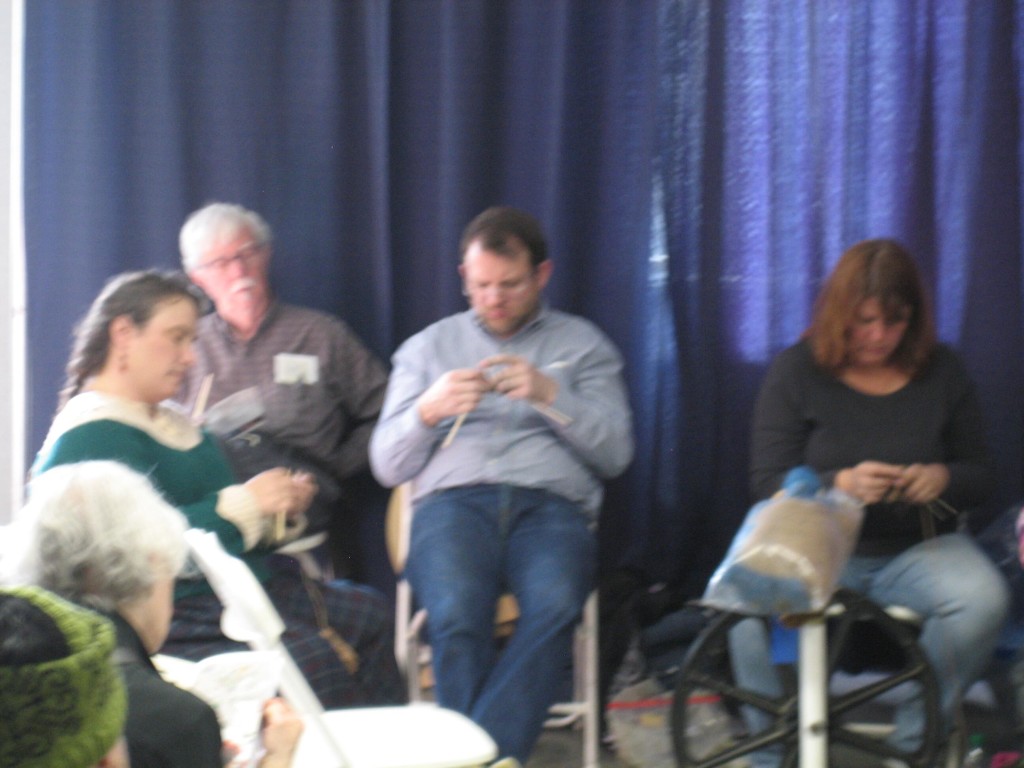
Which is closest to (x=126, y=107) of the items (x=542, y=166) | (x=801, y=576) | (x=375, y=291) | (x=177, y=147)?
(x=177, y=147)

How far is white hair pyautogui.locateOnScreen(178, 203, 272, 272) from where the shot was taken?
3172mm

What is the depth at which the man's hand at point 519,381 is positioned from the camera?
9.30 ft

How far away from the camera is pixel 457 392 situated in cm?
282

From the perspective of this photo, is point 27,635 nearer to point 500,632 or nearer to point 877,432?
point 500,632

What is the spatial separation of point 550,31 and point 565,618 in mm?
1492

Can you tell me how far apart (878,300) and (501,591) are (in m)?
1.03

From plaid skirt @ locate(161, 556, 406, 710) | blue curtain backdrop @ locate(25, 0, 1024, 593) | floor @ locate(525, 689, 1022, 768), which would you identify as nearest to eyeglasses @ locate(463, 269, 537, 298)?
blue curtain backdrop @ locate(25, 0, 1024, 593)

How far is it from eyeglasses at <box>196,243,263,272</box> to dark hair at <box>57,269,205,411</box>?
0.64 metres

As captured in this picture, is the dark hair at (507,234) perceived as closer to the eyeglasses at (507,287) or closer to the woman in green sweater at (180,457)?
the eyeglasses at (507,287)

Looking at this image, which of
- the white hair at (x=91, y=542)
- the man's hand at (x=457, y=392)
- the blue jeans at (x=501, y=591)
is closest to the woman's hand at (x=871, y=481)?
the blue jeans at (x=501, y=591)

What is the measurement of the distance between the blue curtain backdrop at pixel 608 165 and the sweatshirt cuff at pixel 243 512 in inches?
37.8

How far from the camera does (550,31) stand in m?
3.33

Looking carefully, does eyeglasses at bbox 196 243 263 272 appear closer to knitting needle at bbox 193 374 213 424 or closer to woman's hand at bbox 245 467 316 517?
knitting needle at bbox 193 374 213 424

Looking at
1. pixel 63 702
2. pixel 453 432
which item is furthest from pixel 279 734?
pixel 453 432
